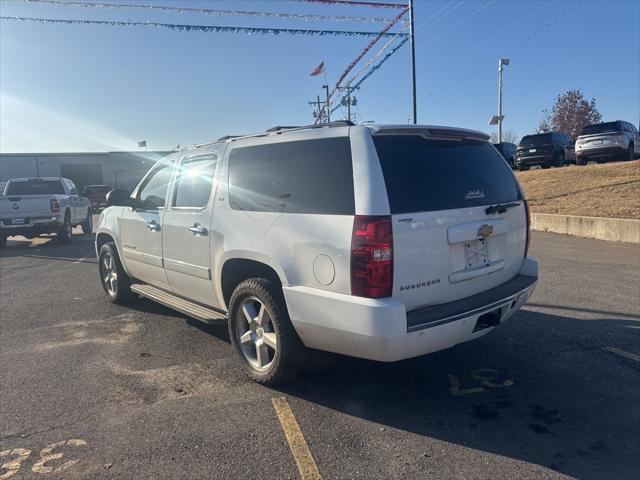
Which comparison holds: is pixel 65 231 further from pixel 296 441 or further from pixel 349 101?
pixel 349 101

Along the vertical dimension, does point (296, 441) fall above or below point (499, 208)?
below

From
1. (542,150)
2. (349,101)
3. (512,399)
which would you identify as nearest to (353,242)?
(512,399)

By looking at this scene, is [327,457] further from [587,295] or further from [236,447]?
[587,295]

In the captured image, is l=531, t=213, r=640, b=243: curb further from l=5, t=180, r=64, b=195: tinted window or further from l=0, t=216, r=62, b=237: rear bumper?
l=5, t=180, r=64, b=195: tinted window

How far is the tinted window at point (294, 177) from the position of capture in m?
3.41

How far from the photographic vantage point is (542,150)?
72.6 ft

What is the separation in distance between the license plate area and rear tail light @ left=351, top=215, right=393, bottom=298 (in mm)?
779

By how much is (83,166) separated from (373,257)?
5504 centimetres

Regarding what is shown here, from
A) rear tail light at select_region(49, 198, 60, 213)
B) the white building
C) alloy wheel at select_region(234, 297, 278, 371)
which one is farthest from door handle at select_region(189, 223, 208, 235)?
the white building

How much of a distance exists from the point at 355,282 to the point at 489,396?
1449 millimetres

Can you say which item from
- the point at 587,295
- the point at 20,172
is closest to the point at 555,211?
the point at 587,295

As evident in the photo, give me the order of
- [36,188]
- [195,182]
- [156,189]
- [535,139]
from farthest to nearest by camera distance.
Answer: [535,139] → [36,188] → [156,189] → [195,182]

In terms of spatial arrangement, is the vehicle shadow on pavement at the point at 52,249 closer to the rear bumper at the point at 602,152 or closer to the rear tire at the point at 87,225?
the rear tire at the point at 87,225

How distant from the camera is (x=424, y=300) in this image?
3355mm
